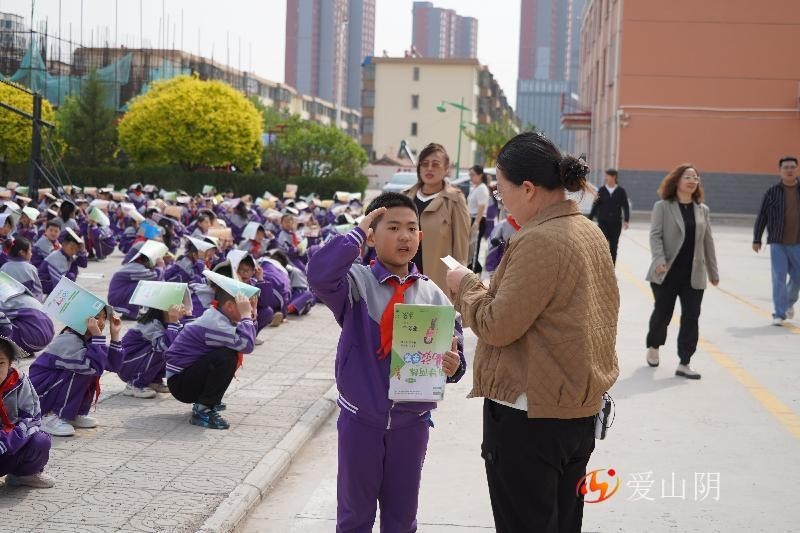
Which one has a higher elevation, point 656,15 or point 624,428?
point 656,15

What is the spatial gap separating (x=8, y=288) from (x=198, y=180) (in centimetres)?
3894

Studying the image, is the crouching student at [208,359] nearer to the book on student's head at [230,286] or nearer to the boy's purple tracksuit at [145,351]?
the book on student's head at [230,286]

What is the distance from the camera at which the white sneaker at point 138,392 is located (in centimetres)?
826

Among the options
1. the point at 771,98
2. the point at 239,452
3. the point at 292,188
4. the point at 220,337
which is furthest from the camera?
the point at 771,98

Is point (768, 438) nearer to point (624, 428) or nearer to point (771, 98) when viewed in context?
point (624, 428)

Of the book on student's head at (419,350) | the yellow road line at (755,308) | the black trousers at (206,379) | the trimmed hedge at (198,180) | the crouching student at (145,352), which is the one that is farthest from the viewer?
the trimmed hedge at (198,180)

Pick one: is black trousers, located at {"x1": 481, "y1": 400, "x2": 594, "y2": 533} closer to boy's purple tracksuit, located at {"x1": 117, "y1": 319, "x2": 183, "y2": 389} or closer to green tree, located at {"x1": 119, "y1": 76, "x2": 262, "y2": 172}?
boy's purple tracksuit, located at {"x1": 117, "y1": 319, "x2": 183, "y2": 389}

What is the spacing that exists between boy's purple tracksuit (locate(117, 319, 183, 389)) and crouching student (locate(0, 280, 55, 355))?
927 millimetres

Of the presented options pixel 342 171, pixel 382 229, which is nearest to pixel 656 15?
pixel 342 171

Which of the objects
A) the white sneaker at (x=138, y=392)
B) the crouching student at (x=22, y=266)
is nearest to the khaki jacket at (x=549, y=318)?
the white sneaker at (x=138, y=392)

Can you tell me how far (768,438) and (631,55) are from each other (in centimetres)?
3858

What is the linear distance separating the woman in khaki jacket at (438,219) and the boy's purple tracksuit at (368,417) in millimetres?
3413

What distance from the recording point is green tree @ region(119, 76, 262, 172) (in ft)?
157

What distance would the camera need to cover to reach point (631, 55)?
144ft
